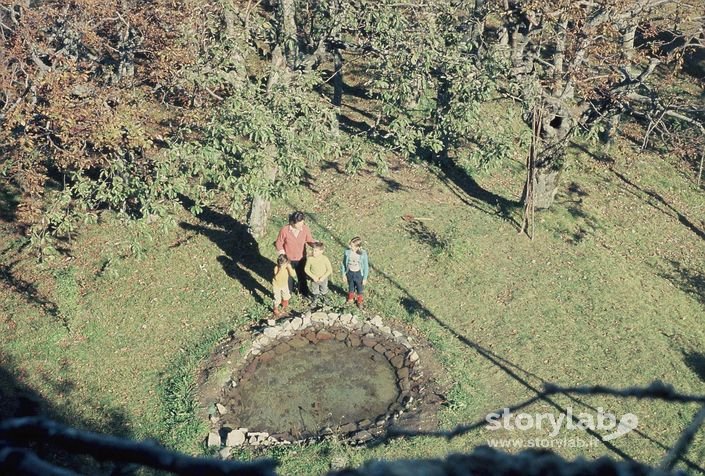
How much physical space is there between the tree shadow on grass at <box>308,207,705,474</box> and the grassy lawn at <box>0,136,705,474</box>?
0.04 meters

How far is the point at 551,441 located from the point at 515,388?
1.48 m

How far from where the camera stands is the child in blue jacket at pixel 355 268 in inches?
597

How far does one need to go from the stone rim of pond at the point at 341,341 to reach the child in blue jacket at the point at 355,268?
0.55 metres

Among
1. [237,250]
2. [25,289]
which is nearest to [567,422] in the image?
[237,250]

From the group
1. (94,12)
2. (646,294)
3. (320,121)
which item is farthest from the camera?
(646,294)

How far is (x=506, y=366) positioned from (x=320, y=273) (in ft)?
13.3

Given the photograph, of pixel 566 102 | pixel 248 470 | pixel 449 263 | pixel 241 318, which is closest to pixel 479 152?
pixel 449 263

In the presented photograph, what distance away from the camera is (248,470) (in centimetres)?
341

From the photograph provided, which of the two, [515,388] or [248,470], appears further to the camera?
[515,388]

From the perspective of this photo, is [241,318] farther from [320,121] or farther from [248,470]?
[248,470]

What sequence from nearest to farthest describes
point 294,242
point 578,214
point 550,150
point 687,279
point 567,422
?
point 567,422, point 294,242, point 687,279, point 550,150, point 578,214

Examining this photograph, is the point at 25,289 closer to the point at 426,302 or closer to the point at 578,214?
the point at 426,302

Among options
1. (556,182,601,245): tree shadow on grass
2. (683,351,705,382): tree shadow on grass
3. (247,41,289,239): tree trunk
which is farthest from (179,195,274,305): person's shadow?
(683,351,705,382): tree shadow on grass

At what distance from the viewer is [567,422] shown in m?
13.0
